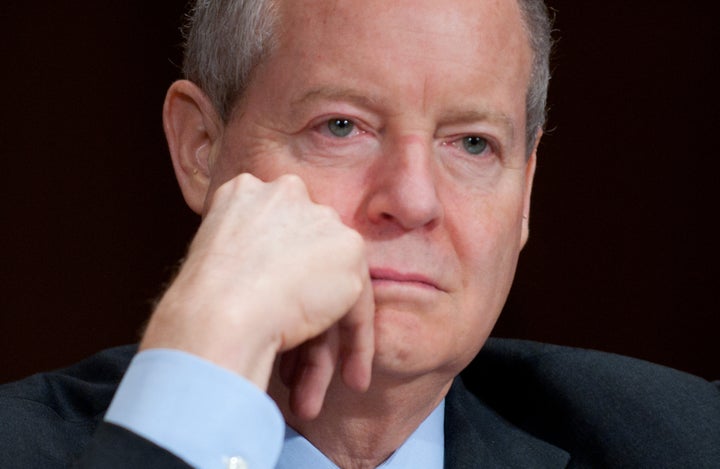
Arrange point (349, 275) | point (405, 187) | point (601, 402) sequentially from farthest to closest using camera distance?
1. point (601, 402)
2. point (405, 187)
3. point (349, 275)

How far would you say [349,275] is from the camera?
180 cm

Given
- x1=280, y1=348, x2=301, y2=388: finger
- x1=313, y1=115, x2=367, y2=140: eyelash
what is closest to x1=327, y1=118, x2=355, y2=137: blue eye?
x1=313, y1=115, x2=367, y2=140: eyelash

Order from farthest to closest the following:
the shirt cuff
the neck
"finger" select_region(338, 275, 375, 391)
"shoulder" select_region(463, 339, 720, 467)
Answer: "shoulder" select_region(463, 339, 720, 467) < the neck < "finger" select_region(338, 275, 375, 391) < the shirt cuff

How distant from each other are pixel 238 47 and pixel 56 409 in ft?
2.30

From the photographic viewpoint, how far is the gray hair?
209cm

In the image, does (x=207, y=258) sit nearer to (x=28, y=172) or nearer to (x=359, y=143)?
(x=359, y=143)

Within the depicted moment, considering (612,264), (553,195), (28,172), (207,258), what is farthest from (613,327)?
(207,258)

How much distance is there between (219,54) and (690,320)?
66.4 inches

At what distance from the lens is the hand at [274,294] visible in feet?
5.56

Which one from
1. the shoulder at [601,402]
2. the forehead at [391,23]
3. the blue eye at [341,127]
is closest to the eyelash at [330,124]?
the blue eye at [341,127]

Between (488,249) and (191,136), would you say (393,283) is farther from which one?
(191,136)

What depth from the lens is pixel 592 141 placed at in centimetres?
338

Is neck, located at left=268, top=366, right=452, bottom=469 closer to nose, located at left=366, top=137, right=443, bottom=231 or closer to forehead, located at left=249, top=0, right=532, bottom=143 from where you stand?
nose, located at left=366, top=137, right=443, bottom=231

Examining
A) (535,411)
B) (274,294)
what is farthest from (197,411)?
(535,411)
